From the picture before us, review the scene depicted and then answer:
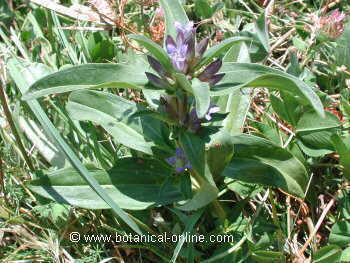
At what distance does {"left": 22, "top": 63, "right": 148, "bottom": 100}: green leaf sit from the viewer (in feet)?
4.74

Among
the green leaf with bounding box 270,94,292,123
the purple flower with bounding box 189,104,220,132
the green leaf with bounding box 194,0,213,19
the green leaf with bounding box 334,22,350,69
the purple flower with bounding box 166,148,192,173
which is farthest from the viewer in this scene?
the green leaf with bounding box 194,0,213,19

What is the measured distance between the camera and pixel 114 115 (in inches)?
75.2

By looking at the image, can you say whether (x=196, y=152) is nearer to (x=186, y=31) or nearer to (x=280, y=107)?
(x=186, y=31)

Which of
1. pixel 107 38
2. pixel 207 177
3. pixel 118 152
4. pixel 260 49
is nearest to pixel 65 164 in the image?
pixel 118 152

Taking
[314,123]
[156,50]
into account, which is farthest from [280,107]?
[156,50]

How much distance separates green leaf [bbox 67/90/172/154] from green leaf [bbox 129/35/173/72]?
1.16ft

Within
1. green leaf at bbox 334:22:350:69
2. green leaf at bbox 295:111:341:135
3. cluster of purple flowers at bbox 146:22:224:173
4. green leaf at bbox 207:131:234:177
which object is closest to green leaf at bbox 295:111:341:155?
green leaf at bbox 295:111:341:135

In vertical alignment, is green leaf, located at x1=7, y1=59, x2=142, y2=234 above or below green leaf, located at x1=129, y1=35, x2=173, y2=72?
below

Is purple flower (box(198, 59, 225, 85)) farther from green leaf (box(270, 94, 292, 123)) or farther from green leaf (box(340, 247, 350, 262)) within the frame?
green leaf (box(340, 247, 350, 262))

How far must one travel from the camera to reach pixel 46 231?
209 cm

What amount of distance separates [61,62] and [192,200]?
4.05 ft

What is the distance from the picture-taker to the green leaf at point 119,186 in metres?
1.83

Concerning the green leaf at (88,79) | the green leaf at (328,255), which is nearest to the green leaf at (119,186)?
the green leaf at (88,79)

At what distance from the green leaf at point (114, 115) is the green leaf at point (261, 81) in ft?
1.26
